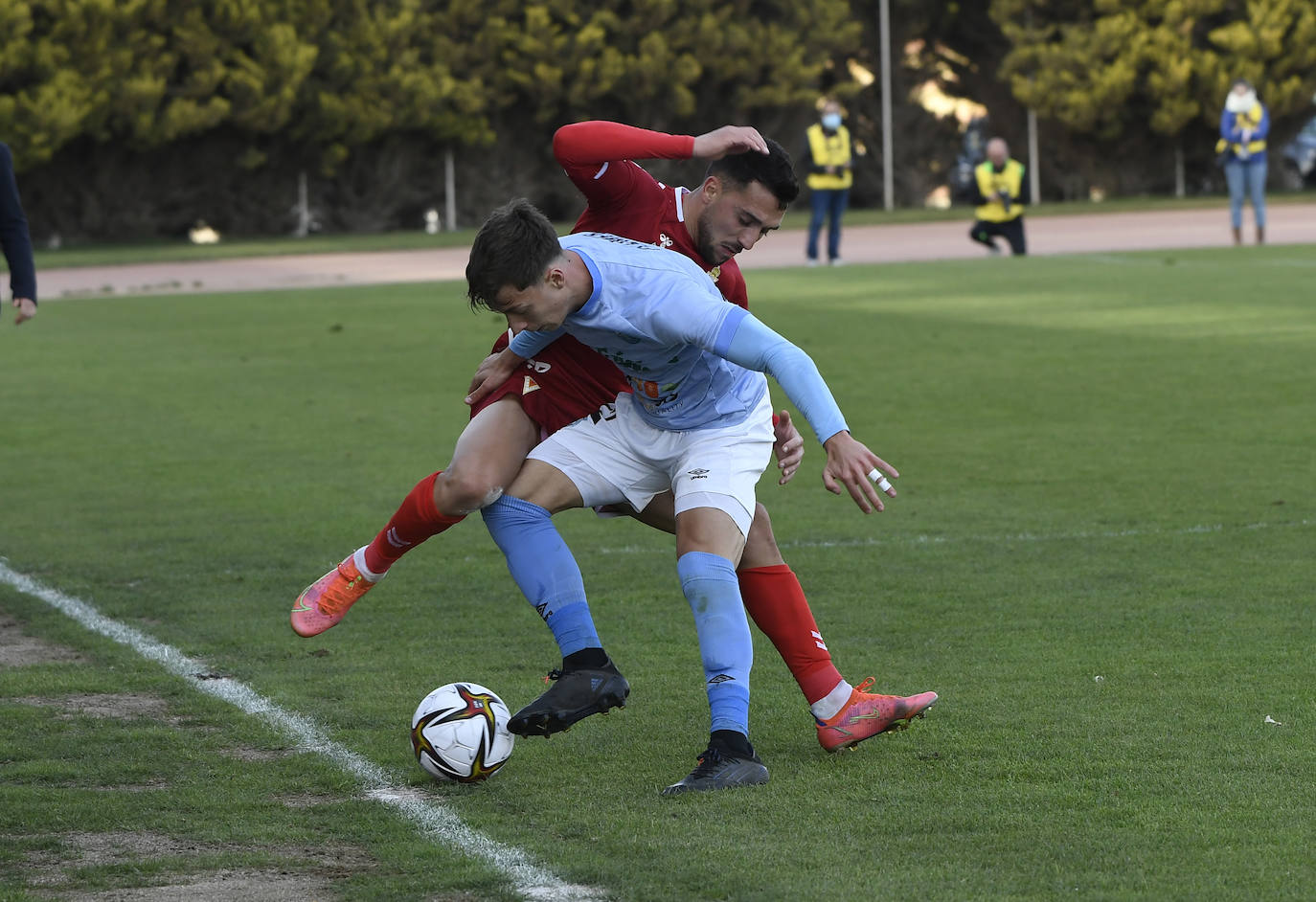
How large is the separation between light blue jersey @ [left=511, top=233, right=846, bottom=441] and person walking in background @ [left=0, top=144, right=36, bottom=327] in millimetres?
4224

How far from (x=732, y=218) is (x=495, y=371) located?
33.0 inches

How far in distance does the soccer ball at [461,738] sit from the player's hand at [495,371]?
990 millimetres

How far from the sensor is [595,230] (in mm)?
5383

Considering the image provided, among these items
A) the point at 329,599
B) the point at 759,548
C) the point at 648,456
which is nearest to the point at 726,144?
the point at 648,456

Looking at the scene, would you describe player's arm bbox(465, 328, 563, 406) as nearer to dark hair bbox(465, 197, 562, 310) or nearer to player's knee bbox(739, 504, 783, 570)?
dark hair bbox(465, 197, 562, 310)

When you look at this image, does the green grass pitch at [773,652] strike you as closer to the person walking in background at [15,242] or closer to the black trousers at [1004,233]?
the person walking in background at [15,242]

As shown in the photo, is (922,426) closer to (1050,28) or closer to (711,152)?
(711,152)

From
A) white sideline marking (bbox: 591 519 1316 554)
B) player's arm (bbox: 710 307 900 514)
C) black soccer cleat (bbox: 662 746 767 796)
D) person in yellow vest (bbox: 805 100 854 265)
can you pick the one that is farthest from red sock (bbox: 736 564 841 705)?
person in yellow vest (bbox: 805 100 854 265)

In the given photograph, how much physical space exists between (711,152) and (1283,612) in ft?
9.36

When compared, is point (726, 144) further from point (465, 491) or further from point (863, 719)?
point (863, 719)

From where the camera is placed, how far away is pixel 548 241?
4.62 metres

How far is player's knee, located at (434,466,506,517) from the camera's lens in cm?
497

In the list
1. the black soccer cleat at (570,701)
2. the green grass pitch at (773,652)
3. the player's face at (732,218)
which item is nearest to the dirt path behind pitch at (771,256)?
the green grass pitch at (773,652)

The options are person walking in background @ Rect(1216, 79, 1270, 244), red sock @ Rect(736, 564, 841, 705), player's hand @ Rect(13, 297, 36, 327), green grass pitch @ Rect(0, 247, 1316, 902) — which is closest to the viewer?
green grass pitch @ Rect(0, 247, 1316, 902)
